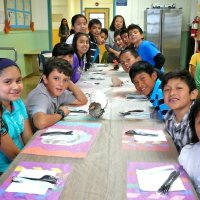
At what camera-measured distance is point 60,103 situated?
221cm

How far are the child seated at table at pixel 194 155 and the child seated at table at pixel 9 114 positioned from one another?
33.7 inches

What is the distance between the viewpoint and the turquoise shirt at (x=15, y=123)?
154 cm

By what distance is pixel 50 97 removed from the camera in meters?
2.00

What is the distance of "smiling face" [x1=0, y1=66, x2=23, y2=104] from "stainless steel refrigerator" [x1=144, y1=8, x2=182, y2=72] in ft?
21.6

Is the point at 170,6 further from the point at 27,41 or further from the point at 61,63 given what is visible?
the point at 61,63

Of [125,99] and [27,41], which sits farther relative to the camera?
[27,41]

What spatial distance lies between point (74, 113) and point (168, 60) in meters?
6.48

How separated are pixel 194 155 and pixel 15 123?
0.98 meters

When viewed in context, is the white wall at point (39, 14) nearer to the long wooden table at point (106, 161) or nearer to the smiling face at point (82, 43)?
the smiling face at point (82, 43)

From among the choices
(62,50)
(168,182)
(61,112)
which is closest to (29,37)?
(62,50)

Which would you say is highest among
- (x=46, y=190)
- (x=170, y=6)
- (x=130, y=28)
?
(x=170, y=6)

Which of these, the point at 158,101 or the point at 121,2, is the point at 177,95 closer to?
the point at 158,101

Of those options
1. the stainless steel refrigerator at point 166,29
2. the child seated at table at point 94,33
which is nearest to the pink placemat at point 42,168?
the child seated at table at point 94,33

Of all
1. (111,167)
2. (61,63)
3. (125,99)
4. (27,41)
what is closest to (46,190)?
(111,167)
